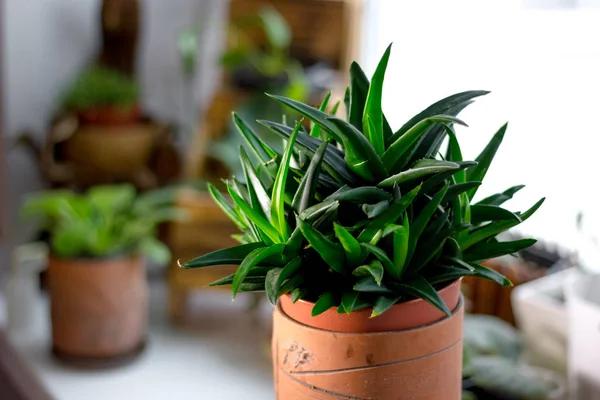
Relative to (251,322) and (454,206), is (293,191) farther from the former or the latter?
(251,322)

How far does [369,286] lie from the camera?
62 cm

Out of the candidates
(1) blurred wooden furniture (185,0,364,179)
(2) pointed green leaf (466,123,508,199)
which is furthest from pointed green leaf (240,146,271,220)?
(1) blurred wooden furniture (185,0,364,179)

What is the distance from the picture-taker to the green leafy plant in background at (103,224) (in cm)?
158

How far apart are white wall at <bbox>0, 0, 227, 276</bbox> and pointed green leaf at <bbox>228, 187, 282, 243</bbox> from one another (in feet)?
5.47

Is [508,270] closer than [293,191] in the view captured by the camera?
No

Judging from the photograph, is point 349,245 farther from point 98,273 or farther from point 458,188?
point 98,273

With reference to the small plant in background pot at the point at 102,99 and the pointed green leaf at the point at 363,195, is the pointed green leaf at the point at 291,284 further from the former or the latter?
the small plant in background pot at the point at 102,99

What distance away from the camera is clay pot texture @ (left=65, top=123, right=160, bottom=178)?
2.02 meters

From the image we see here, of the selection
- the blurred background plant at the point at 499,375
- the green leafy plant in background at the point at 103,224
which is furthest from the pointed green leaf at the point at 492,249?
the green leafy plant in background at the point at 103,224

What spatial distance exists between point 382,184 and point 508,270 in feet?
2.94

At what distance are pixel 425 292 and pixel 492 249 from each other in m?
0.12

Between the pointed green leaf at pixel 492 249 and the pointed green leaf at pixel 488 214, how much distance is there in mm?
25

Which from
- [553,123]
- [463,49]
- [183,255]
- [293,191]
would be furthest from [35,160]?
[293,191]

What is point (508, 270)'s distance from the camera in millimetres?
1460
